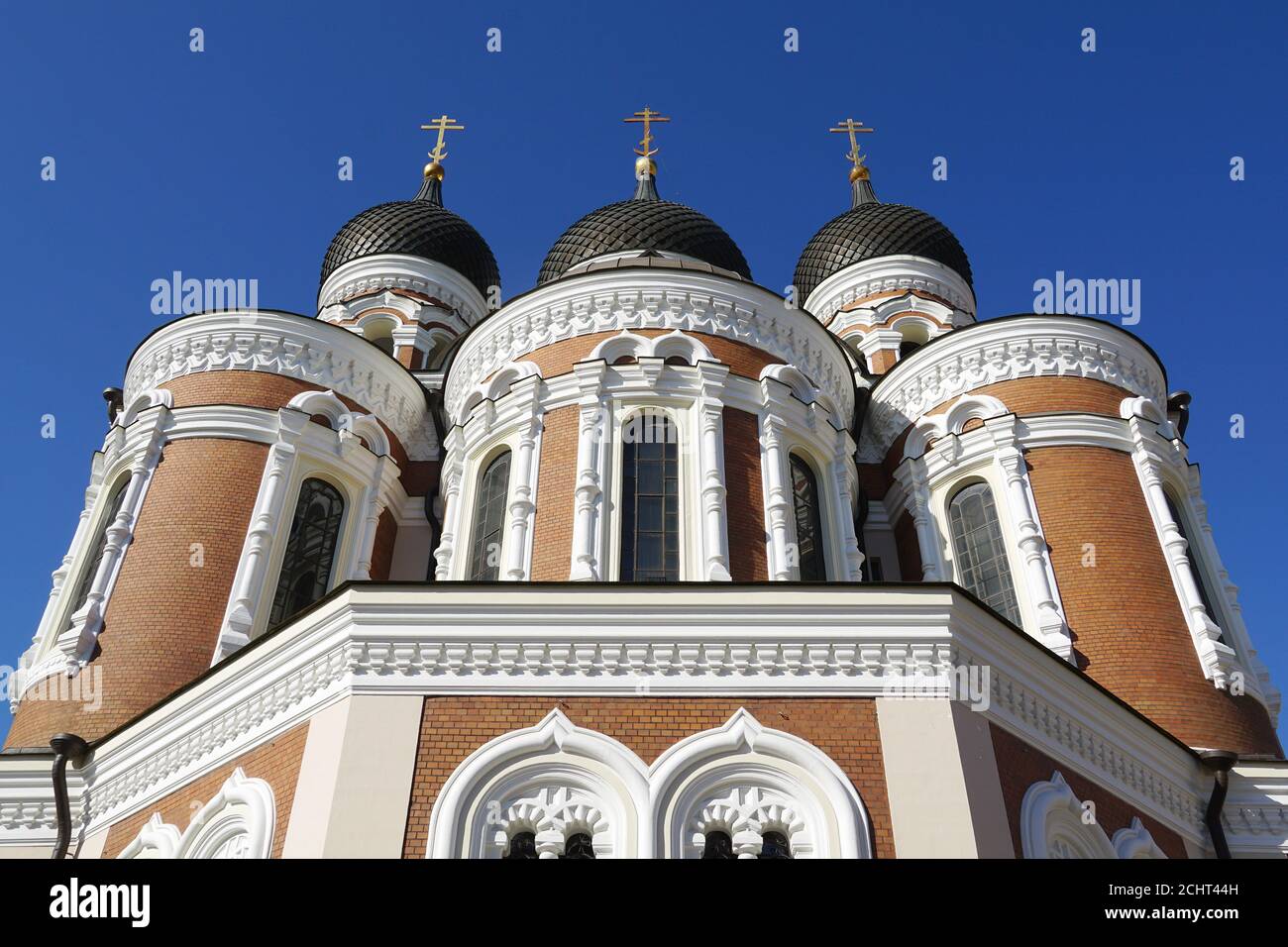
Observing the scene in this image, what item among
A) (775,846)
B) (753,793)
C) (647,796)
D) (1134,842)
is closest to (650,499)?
(753,793)

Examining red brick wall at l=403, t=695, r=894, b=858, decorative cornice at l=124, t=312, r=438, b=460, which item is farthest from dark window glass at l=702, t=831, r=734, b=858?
decorative cornice at l=124, t=312, r=438, b=460

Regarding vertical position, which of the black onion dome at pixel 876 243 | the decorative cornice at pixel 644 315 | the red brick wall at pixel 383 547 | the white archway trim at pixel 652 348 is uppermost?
the black onion dome at pixel 876 243

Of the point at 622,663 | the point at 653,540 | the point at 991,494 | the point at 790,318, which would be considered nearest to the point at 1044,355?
the point at 991,494

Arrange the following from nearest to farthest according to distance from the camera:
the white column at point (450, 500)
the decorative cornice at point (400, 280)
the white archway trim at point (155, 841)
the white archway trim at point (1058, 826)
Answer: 1. the white archway trim at point (1058, 826)
2. the white archway trim at point (155, 841)
3. the white column at point (450, 500)
4. the decorative cornice at point (400, 280)

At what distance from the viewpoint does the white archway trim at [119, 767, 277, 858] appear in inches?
336

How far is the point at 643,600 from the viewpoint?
902 cm

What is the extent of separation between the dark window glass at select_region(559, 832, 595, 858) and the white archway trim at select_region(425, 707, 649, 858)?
0.09m

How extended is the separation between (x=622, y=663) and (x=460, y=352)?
24.2 ft

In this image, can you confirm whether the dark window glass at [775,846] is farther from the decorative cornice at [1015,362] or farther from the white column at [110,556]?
the decorative cornice at [1015,362]

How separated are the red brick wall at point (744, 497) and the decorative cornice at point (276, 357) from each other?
14.7ft

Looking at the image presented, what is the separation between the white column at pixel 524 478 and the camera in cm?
1198

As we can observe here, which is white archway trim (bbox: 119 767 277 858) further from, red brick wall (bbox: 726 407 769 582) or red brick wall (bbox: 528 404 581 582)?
red brick wall (bbox: 726 407 769 582)

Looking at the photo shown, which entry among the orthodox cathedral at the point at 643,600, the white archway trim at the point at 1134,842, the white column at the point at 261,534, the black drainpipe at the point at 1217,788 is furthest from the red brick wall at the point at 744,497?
the white column at the point at 261,534
